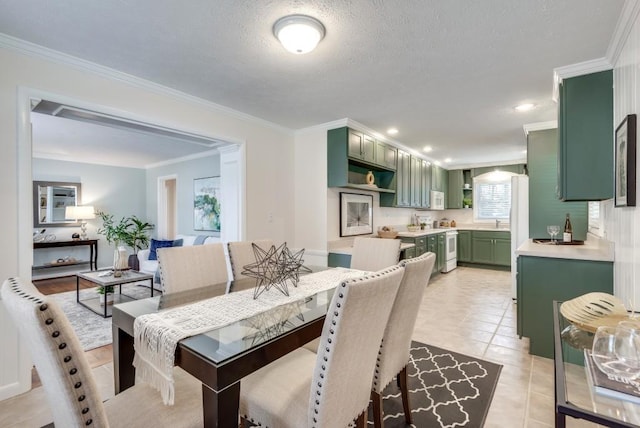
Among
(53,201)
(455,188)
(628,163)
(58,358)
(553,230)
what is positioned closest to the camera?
(58,358)

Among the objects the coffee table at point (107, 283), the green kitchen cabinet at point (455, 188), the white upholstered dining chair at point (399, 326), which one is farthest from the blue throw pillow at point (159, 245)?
the green kitchen cabinet at point (455, 188)

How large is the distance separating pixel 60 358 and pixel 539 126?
4.84 m

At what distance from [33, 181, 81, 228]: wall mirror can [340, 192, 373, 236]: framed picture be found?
18.5 ft

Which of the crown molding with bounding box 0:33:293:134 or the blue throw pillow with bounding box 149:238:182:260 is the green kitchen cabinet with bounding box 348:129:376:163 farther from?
the blue throw pillow with bounding box 149:238:182:260

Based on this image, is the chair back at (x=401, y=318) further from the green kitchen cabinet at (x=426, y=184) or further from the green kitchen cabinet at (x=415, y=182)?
the green kitchen cabinet at (x=426, y=184)

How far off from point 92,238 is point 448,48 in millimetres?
7256

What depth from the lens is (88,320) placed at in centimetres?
346

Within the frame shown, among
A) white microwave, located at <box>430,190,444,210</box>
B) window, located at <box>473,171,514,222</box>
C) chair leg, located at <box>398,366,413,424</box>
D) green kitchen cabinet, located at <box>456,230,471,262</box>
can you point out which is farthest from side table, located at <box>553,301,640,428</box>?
window, located at <box>473,171,514,222</box>

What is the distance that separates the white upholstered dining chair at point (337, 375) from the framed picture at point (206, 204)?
4350 millimetres

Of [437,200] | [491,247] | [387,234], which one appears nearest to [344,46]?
[387,234]

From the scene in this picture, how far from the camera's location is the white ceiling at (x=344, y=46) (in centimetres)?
169

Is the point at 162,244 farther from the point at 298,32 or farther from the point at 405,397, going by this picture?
the point at 405,397

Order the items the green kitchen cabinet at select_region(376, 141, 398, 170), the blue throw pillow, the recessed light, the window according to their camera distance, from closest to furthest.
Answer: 1. the recessed light
2. the green kitchen cabinet at select_region(376, 141, 398, 170)
3. the blue throw pillow
4. the window

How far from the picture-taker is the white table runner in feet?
3.81
